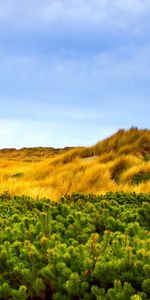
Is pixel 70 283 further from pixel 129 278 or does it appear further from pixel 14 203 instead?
pixel 14 203

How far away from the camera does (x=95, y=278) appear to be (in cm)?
381

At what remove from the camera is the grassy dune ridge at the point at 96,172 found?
13.3m

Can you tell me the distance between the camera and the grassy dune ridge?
13284 millimetres

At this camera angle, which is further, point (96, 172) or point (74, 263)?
point (96, 172)

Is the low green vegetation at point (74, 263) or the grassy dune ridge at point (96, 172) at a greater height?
the grassy dune ridge at point (96, 172)

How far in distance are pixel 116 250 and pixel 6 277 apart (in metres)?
0.98

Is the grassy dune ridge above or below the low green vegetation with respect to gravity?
above

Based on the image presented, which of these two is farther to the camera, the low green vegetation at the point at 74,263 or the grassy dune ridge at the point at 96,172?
the grassy dune ridge at the point at 96,172

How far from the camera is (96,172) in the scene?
1545 centimetres

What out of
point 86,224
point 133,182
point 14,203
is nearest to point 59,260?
point 86,224

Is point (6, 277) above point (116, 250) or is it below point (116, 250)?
below

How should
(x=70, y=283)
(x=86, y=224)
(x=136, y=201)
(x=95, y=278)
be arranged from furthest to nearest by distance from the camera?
(x=136, y=201) → (x=86, y=224) → (x=95, y=278) → (x=70, y=283)

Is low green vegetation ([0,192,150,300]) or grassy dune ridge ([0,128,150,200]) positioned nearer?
low green vegetation ([0,192,150,300])

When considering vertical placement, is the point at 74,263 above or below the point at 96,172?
below
